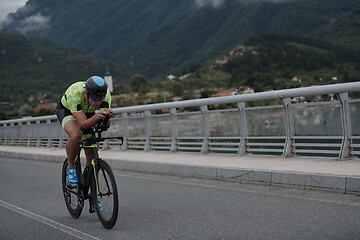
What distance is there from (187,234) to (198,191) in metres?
2.98

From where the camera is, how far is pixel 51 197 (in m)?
8.70

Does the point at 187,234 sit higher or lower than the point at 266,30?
lower

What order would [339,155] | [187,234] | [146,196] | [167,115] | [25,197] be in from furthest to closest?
[167,115] → [339,155] → [25,197] → [146,196] → [187,234]

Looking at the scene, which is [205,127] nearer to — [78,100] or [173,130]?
[173,130]

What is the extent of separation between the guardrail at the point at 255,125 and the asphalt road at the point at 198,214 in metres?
2.19

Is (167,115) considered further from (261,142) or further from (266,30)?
(266,30)

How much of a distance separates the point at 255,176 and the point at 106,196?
3.66 meters

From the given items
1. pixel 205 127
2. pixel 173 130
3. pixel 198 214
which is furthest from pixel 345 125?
pixel 173 130

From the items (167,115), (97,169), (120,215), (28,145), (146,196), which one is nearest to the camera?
(97,169)

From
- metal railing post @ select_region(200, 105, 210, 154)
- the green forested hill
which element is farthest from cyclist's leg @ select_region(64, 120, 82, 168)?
the green forested hill

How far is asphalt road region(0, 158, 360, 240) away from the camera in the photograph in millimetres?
5398

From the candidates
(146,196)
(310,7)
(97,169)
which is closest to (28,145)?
(146,196)

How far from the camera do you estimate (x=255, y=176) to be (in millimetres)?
8766

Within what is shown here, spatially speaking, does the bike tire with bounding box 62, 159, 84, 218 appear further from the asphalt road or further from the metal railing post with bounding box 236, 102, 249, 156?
the metal railing post with bounding box 236, 102, 249, 156
